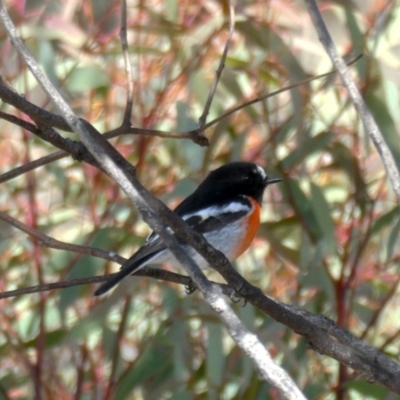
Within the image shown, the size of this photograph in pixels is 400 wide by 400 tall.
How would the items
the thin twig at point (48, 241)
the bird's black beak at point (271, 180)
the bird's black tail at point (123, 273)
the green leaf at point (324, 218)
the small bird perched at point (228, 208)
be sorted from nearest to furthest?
the thin twig at point (48, 241) < the bird's black tail at point (123, 273) < the green leaf at point (324, 218) < the bird's black beak at point (271, 180) < the small bird perched at point (228, 208)

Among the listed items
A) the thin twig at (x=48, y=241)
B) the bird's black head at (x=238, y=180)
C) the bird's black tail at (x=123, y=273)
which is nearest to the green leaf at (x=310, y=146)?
the bird's black head at (x=238, y=180)

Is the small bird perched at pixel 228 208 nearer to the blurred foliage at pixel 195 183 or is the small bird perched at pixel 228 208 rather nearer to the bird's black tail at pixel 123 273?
the blurred foliage at pixel 195 183

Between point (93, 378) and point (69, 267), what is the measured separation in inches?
17.7

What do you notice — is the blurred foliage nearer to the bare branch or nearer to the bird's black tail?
the bird's black tail

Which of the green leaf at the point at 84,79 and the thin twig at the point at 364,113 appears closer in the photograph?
the thin twig at the point at 364,113

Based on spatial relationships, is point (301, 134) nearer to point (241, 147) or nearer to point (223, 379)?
point (241, 147)

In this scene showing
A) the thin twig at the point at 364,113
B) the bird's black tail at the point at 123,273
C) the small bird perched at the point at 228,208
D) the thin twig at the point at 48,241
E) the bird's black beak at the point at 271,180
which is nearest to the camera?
the thin twig at the point at 364,113

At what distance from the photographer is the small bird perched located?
9.39 feet

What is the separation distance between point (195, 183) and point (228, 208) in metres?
0.26

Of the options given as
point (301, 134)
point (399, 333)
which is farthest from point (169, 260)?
point (399, 333)

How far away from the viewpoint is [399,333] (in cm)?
280

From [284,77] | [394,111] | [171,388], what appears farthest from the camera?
[284,77]

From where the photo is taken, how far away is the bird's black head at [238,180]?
2943 millimetres

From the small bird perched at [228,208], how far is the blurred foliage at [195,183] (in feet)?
0.26
